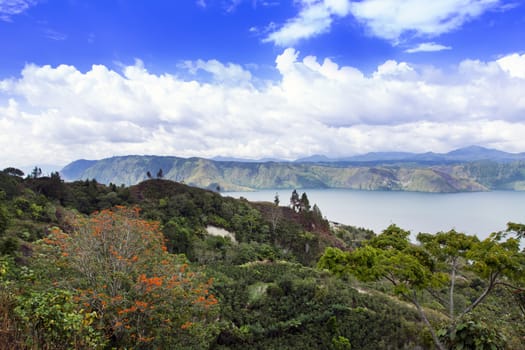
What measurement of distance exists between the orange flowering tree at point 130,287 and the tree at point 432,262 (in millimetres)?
4135

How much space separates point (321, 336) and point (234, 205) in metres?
28.8

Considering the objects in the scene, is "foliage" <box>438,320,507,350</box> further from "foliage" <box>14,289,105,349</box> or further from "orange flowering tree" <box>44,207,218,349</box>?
A: "foliage" <box>14,289,105,349</box>

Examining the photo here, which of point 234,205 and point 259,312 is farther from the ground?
point 234,205

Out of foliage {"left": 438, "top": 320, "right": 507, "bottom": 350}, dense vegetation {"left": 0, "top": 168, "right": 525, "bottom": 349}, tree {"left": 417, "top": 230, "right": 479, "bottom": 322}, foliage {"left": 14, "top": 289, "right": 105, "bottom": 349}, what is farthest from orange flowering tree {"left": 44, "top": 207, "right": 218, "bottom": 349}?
tree {"left": 417, "top": 230, "right": 479, "bottom": 322}

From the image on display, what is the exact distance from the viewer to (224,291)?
17.0 metres

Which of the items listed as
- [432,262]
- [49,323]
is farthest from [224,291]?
[49,323]

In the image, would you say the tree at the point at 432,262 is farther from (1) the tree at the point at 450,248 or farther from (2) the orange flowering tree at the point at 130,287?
(2) the orange flowering tree at the point at 130,287

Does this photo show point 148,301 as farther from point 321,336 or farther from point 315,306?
point 315,306

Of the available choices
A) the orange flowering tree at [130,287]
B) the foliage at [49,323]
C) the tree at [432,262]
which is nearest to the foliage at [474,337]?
the tree at [432,262]

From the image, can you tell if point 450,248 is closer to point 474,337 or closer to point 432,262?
point 432,262

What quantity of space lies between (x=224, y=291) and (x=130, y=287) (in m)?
10.0

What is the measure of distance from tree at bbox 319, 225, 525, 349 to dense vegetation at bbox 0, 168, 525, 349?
0.10ft

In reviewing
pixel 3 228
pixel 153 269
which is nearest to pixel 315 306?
pixel 153 269

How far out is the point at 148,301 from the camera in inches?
290
